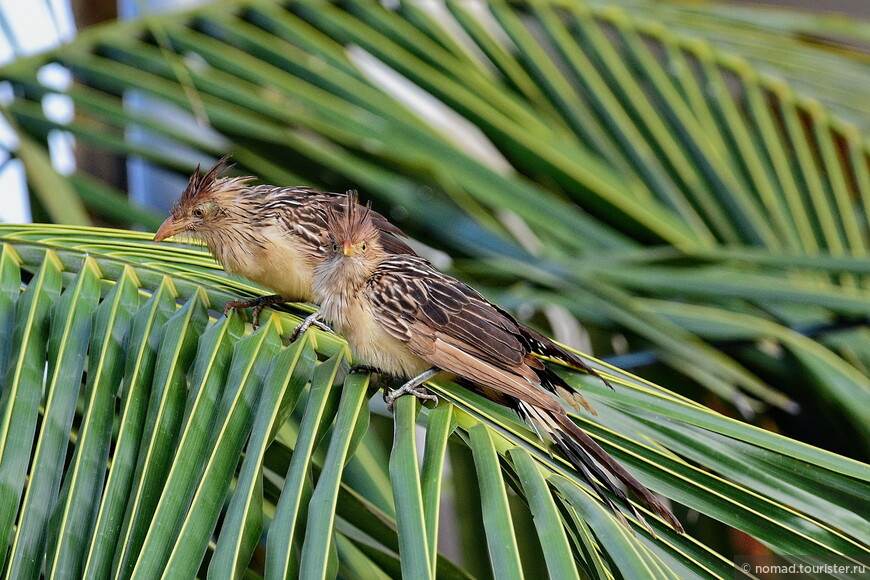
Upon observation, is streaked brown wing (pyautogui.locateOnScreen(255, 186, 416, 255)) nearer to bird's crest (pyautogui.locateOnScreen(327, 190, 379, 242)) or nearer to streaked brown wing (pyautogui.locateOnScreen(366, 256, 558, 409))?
bird's crest (pyautogui.locateOnScreen(327, 190, 379, 242))

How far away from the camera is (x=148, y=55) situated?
244cm

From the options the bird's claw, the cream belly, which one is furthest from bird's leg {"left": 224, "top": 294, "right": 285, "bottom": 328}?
the bird's claw

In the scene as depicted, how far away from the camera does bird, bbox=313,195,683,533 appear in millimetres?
1327

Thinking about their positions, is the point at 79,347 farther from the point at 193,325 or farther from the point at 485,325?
the point at 485,325

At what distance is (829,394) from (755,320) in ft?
0.85

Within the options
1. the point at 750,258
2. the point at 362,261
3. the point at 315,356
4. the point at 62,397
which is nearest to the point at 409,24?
the point at 362,261

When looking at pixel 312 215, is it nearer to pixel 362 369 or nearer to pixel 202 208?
pixel 202 208

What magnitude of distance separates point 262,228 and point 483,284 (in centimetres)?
73

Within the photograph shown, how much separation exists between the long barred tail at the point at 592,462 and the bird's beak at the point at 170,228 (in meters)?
0.87

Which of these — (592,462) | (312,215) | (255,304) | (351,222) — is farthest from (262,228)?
(592,462)

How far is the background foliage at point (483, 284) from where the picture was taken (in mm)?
1162

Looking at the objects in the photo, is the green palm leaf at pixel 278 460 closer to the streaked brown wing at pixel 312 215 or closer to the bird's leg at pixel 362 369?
the bird's leg at pixel 362 369

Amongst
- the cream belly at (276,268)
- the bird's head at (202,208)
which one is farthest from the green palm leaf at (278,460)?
the bird's head at (202,208)

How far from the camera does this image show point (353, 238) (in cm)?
181
